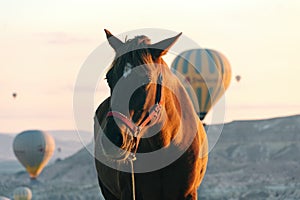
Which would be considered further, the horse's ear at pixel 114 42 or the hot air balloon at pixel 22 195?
the hot air balloon at pixel 22 195

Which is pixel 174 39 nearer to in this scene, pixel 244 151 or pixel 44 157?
pixel 44 157

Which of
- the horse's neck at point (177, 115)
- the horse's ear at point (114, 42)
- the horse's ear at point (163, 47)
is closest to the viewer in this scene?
the horse's ear at point (163, 47)

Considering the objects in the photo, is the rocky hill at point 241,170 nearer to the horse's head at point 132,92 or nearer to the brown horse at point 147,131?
the brown horse at point 147,131

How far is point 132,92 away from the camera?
439 inches

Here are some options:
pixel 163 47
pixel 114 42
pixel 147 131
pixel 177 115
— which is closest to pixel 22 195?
pixel 177 115

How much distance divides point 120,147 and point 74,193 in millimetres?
129748

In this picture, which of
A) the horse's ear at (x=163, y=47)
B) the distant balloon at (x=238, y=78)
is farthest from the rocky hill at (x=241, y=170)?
the horse's ear at (x=163, y=47)

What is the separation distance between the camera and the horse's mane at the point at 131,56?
447 inches

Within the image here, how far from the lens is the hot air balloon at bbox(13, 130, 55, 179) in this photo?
10838cm

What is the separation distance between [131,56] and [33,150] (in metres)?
101

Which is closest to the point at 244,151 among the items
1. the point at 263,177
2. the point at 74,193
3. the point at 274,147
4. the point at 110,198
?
the point at 274,147

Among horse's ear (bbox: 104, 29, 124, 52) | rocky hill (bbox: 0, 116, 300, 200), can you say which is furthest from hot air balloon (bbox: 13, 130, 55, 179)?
horse's ear (bbox: 104, 29, 124, 52)

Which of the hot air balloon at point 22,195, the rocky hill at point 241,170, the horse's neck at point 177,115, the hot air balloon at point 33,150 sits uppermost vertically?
the horse's neck at point 177,115

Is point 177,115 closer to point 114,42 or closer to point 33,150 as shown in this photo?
point 114,42
